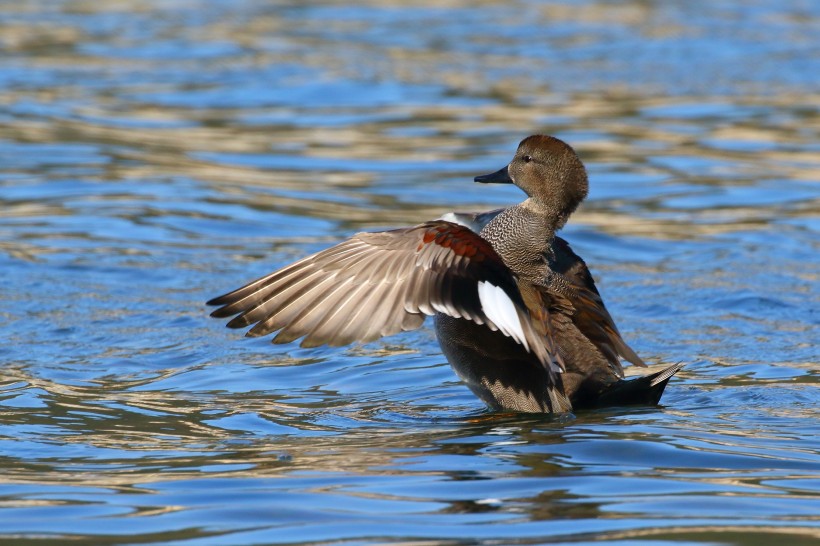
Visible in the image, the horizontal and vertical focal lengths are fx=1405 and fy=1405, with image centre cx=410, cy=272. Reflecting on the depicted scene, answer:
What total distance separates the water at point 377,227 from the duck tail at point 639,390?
0.06 metres

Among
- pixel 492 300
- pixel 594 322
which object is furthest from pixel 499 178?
pixel 492 300

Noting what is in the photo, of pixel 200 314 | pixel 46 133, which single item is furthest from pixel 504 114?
pixel 200 314

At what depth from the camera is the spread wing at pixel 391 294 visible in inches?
211

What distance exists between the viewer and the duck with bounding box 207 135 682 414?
5.38 metres

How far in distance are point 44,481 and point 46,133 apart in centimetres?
843

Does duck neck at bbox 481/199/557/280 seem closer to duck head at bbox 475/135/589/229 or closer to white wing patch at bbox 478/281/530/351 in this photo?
duck head at bbox 475/135/589/229

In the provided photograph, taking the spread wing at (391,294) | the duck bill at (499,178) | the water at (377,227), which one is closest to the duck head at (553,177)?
the duck bill at (499,178)

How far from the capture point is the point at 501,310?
5.38 m

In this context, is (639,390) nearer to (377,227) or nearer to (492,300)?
(492,300)

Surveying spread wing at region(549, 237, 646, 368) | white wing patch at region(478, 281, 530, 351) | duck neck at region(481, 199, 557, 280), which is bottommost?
spread wing at region(549, 237, 646, 368)

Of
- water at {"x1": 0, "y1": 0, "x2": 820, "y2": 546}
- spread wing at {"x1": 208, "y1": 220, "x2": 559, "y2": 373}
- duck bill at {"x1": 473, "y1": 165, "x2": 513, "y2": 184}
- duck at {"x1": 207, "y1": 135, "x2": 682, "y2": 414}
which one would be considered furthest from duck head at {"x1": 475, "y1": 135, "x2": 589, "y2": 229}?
water at {"x1": 0, "y1": 0, "x2": 820, "y2": 546}

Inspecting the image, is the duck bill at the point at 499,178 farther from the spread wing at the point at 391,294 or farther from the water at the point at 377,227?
the water at the point at 377,227

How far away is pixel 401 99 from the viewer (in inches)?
564

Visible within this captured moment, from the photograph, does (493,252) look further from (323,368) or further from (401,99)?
(401,99)
